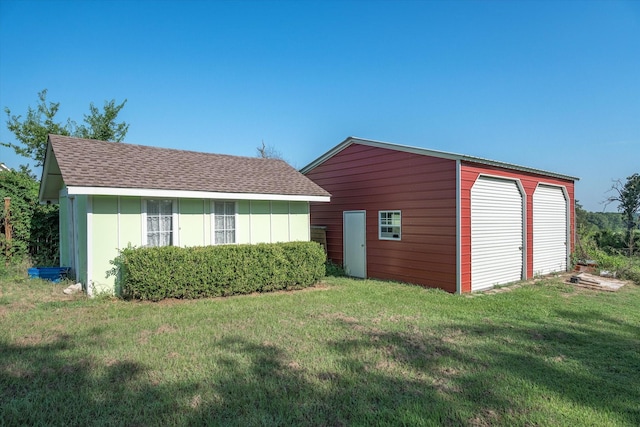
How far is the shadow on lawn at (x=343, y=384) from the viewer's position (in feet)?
9.94

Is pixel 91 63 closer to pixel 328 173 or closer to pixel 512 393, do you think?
pixel 328 173

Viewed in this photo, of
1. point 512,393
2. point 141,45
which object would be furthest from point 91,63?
point 512,393

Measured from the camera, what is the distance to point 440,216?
29.4 feet

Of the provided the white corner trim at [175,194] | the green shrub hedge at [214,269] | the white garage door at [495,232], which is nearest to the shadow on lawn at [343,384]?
the green shrub hedge at [214,269]

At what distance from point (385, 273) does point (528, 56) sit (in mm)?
8337

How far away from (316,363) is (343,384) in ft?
2.05

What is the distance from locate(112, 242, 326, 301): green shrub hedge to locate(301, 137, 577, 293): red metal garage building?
2265 mm

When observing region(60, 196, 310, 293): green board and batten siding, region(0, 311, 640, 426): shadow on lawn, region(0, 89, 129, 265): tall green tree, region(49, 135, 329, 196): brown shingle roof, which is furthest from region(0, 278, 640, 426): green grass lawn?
region(0, 89, 129, 265): tall green tree

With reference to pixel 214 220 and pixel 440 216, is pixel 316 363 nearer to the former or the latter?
pixel 214 220

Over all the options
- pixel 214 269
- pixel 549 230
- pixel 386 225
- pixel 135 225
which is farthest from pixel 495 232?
pixel 135 225

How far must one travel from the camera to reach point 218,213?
920 centimetres

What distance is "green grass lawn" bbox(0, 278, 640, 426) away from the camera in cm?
309

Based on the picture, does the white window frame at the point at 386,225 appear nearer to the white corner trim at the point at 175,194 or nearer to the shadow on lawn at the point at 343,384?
the white corner trim at the point at 175,194

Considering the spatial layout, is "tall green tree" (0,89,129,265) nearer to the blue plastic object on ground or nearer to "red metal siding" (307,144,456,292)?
the blue plastic object on ground
